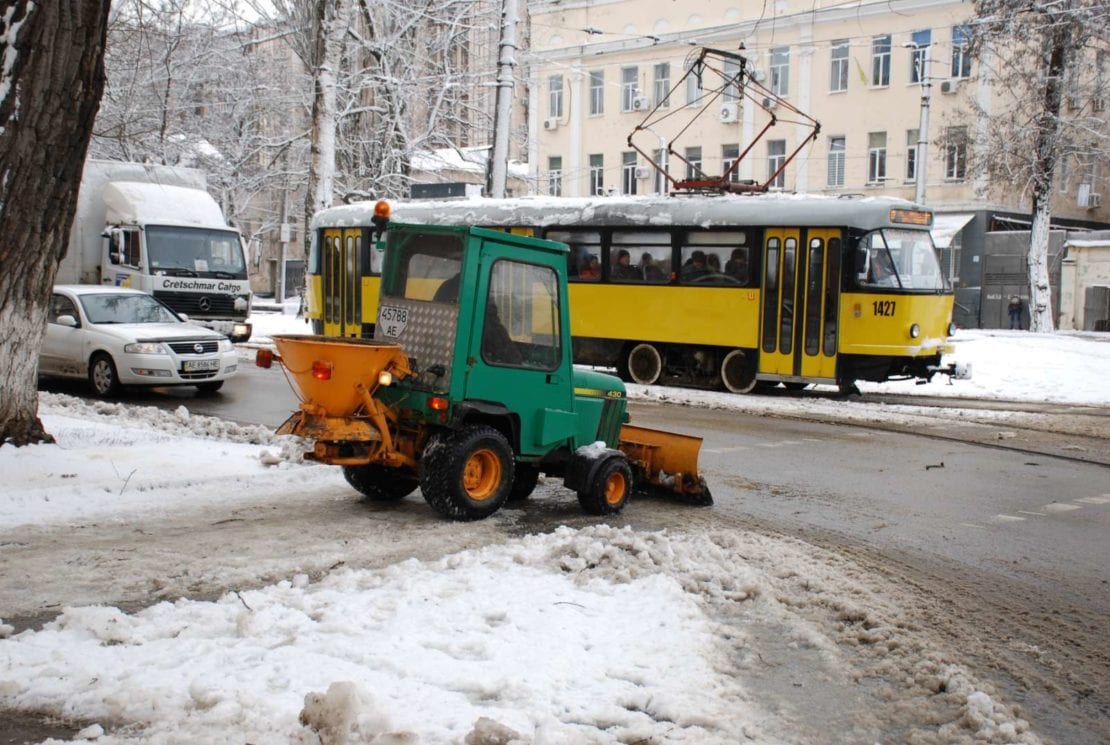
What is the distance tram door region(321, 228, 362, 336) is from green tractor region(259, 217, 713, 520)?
16.4m

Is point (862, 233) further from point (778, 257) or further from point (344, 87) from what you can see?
point (344, 87)

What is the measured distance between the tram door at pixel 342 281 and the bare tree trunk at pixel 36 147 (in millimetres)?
15259

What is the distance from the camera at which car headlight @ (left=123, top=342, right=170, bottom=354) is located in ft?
50.9

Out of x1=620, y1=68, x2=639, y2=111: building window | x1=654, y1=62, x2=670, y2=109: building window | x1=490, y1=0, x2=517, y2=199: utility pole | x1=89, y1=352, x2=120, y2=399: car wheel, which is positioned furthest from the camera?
x1=620, y1=68, x2=639, y2=111: building window

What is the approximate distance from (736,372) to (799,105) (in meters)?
29.4

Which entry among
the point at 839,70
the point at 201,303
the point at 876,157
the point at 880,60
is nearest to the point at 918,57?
the point at 880,60

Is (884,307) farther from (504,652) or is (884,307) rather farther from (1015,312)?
(1015,312)

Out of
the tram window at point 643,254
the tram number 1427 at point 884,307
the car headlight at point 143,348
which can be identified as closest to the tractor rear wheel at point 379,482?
the car headlight at point 143,348

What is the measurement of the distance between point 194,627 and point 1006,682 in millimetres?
3808

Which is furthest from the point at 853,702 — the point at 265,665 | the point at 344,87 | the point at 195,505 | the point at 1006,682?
the point at 344,87

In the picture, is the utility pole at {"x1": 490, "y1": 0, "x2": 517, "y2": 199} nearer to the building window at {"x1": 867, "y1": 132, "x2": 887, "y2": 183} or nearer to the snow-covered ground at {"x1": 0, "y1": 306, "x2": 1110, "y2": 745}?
the snow-covered ground at {"x1": 0, "y1": 306, "x2": 1110, "y2": 745}

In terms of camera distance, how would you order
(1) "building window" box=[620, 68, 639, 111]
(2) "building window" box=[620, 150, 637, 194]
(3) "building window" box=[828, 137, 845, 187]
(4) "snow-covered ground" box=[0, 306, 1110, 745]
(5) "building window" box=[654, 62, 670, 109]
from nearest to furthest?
(4) "snow-covered ground" box=[0, 306, 1110, 745] < (3) "building window" box=[828, 137, 845, 187] < (5) "building window" box=[654, 62, 670, 109] < (1) "building window" box=[620, 68, 639, 111] < (2) "building window" box=[620, 150, 637, 194]

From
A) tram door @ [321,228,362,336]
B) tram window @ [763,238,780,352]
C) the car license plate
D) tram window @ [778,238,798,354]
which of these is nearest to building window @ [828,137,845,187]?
tram door @ [321,228,362,336]

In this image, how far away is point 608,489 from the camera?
8672 mm
